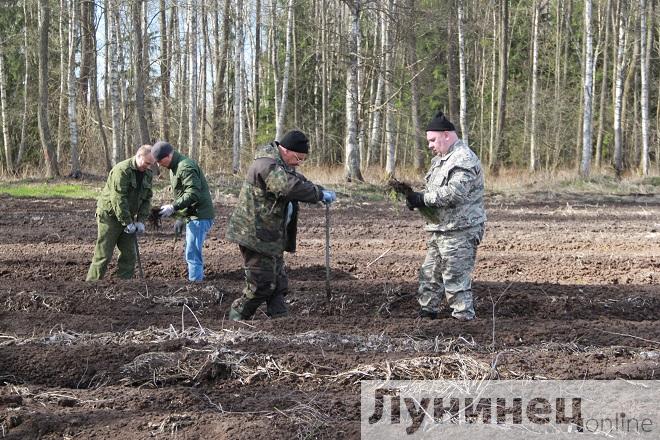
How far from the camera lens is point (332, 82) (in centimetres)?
3772

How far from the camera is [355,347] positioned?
5.71 metres

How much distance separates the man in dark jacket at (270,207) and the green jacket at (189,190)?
1874 mm

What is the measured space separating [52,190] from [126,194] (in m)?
12.4

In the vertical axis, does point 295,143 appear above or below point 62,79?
below

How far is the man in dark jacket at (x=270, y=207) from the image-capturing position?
6.16 metres

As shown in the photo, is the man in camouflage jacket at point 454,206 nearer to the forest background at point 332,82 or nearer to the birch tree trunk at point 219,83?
the forest background at point 332,82

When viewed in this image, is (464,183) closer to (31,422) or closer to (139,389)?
(139,389)

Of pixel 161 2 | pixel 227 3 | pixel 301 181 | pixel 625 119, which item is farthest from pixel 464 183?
pixel 625 119

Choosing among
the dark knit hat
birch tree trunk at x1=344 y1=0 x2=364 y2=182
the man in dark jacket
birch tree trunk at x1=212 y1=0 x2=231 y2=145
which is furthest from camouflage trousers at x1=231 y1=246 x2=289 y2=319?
birch tree trunk at x1=212 y1=0 x2=231 y2=145

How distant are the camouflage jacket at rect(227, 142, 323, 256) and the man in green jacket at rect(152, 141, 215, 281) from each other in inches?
73.2

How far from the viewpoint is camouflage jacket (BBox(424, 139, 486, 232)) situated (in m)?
6.50

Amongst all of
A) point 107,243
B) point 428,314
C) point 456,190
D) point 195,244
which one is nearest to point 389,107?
point 195,244

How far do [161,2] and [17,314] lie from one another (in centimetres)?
2424

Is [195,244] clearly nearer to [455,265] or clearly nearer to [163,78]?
[455,265]
